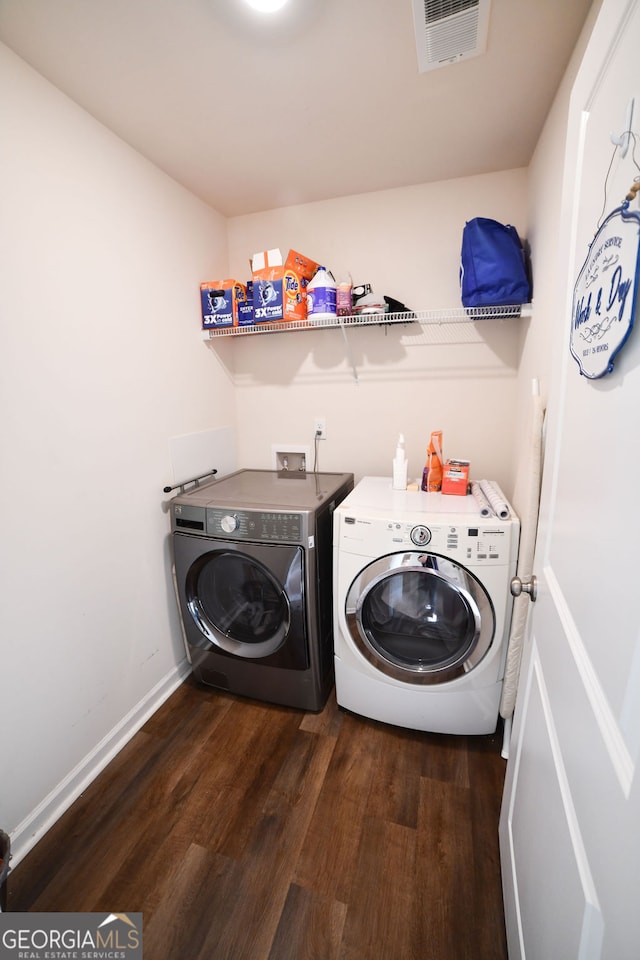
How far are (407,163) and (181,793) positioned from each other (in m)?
2.73

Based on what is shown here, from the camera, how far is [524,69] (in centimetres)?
118

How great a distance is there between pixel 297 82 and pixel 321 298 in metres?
0.69

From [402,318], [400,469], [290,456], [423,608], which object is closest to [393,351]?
[402,318]

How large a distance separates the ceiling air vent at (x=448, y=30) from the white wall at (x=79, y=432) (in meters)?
1.15

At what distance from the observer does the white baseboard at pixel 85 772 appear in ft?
3.96

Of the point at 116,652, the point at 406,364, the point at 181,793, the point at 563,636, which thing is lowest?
the point at 181,793

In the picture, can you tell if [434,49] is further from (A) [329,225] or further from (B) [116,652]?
(B) [116,652]

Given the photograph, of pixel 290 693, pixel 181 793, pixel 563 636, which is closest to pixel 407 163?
pixel 563 636

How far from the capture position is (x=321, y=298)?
1.73 metres

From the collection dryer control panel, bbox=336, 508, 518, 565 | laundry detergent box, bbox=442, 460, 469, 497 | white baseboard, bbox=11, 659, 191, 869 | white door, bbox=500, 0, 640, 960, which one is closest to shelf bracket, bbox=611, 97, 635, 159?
white door, bbox=500, 0, 640, 960

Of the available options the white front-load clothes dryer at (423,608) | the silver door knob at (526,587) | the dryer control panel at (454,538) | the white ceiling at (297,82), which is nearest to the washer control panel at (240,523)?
the white front-load clothes dryer at (423,608)

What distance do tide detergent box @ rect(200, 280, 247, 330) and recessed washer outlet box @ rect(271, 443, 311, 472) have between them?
739 millimetres

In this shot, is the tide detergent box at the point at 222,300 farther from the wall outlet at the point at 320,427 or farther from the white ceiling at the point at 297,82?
the wall outlet at the point at 320,427

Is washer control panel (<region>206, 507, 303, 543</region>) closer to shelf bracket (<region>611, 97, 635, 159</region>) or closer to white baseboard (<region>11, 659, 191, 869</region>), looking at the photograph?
white baseboard (<region>11, 659, 191, 869</region>)
